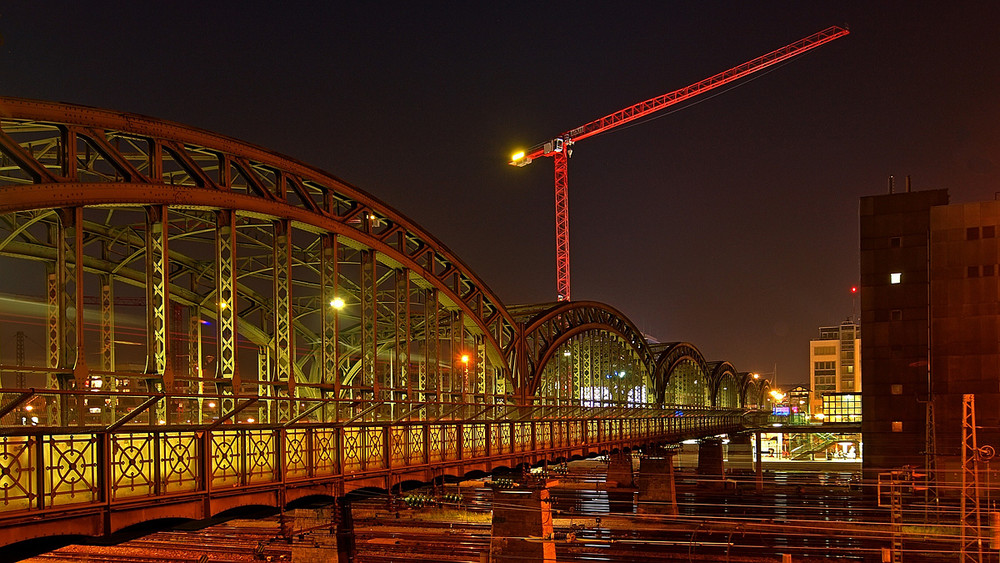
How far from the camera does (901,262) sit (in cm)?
5869

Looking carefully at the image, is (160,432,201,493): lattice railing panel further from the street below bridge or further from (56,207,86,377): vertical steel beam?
the street below bridge

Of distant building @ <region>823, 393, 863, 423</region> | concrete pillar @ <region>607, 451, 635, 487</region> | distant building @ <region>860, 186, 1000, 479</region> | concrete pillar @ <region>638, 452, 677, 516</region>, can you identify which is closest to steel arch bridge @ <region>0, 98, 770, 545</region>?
concrete pillar @ <region>638, 452, 677, 516</region>

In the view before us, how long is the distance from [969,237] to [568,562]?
3138cm

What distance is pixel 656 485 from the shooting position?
61219 mm

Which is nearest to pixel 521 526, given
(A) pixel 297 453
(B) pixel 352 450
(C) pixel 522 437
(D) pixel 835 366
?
(C) pixel 522 437

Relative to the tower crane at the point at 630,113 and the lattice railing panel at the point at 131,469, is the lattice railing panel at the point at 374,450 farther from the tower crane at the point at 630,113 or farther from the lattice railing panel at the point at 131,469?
the tower crane at the point at 630,113

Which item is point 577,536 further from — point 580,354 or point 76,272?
point 76,272

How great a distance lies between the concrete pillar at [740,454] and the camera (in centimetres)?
10863

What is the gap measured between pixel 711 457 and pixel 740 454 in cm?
4313

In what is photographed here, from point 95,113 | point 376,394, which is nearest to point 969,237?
point 376,394

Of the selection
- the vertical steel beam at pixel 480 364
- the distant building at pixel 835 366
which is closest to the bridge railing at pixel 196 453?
the vertical steel beam at pixel 480 364

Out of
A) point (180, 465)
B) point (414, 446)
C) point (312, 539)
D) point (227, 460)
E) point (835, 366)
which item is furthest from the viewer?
point (835, 366)

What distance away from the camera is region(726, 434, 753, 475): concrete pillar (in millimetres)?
108631

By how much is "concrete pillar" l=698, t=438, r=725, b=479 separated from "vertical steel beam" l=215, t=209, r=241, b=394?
225 feet
